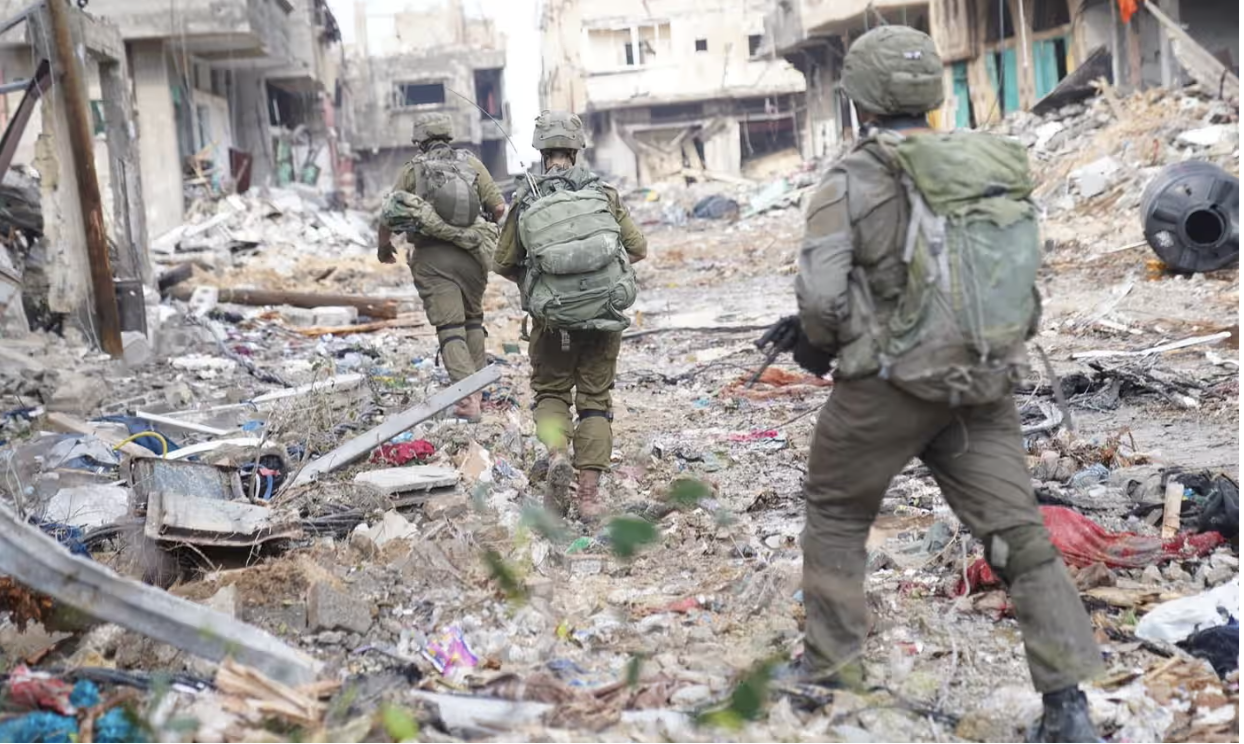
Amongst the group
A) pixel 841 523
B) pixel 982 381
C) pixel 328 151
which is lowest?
pixel 841 523

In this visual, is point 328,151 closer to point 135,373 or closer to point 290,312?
point 290,312

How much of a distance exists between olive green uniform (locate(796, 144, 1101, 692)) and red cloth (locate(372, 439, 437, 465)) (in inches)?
119

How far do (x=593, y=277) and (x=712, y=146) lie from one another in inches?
1485

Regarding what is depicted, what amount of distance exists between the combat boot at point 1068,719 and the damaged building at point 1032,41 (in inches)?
521

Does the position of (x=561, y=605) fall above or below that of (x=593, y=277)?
below

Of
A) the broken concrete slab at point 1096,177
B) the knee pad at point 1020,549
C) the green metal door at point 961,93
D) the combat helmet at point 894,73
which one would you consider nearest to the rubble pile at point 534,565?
the knee pad at point 1020,549

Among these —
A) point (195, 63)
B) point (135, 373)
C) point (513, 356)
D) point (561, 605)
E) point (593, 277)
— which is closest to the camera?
point (561, 605)

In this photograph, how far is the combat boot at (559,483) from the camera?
510 cm

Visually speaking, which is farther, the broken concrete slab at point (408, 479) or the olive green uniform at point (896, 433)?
the broken concrete slab at point (408, 479)

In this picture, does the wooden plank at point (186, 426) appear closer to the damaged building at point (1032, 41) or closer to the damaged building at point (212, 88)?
the damaged building at point (212, 88)

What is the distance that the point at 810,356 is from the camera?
332 cm

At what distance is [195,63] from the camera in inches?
982

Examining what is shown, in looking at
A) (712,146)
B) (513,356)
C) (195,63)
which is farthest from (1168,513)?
(712,146)

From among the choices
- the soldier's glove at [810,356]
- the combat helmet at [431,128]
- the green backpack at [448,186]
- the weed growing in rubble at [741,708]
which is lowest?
the weed growing in rubble at [741,708]
